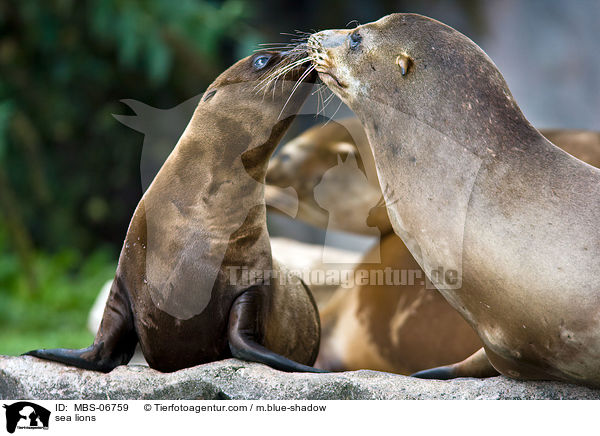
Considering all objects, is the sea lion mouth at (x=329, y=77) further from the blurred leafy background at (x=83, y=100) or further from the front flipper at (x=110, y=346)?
the blurred leafy background at (x=83, y=100)

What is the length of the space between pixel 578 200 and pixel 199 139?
1068mm

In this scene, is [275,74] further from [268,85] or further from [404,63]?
[404,63]

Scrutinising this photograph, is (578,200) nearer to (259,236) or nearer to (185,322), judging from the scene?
(259,236)

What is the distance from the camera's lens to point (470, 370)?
2123 mm

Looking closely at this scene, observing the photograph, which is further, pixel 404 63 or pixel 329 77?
pixel 329 77

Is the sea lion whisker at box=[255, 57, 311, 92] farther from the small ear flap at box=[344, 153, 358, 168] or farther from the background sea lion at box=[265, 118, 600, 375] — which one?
the small ear flap at box=[344, 153, 358, 168]

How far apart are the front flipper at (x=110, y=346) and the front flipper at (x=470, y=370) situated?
836mm

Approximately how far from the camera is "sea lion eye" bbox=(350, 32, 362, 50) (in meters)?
2.05

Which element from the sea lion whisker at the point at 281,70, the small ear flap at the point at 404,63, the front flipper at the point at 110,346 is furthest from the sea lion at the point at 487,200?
the front flipper at the point at 110,346

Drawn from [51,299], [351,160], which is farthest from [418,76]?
[51,299]

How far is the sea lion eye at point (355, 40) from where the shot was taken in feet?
6.73

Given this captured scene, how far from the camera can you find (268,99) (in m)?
2.23
